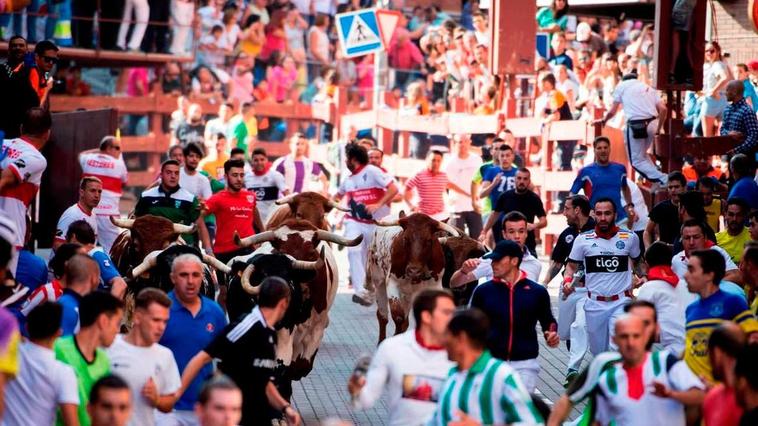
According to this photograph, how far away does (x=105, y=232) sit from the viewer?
16734mm

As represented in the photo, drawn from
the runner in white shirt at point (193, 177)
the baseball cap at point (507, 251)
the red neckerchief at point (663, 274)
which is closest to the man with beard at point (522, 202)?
the runner in white shirt at point (193, 177)

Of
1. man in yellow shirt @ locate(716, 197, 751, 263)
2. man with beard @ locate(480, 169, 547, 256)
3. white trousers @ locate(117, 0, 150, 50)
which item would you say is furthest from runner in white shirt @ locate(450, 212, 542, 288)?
white trousers @ locate(117, 0, 150, 50)

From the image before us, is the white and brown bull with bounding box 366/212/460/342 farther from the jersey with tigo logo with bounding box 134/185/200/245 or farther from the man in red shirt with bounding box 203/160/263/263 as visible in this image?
the jersey with tigo logo with bounding box 134/185/200/245

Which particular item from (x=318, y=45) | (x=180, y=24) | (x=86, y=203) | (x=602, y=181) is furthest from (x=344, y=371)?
(x=318, y=45)

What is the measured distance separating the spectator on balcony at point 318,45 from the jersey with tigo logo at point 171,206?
53.2 feet

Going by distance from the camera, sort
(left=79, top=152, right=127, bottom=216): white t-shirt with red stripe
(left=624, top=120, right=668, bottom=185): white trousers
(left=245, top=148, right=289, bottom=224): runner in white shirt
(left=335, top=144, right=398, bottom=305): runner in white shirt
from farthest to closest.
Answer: (left=624, top=120, right=668, bottom=185): white trousers
(left=335, top=144, right=398, bottom=305): runner in white shirt
(left=245, top=148, right=289, bottom=224): runner in white shirt
(left=79, top=152, right=127, bottom=216): white t-shirt with red stripe

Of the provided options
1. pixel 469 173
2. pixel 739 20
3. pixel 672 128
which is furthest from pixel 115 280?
pixel 739 20

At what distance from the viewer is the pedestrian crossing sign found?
27.1 metres

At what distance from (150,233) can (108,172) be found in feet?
12.4

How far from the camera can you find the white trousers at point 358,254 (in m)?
A: 18.8

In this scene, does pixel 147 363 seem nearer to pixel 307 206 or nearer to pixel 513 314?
pixel 513 314

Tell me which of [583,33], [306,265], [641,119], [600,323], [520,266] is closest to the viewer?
[520,266]

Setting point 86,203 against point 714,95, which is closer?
point 86,203

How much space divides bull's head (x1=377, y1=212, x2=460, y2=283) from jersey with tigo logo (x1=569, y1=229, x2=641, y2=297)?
7.36 feet
